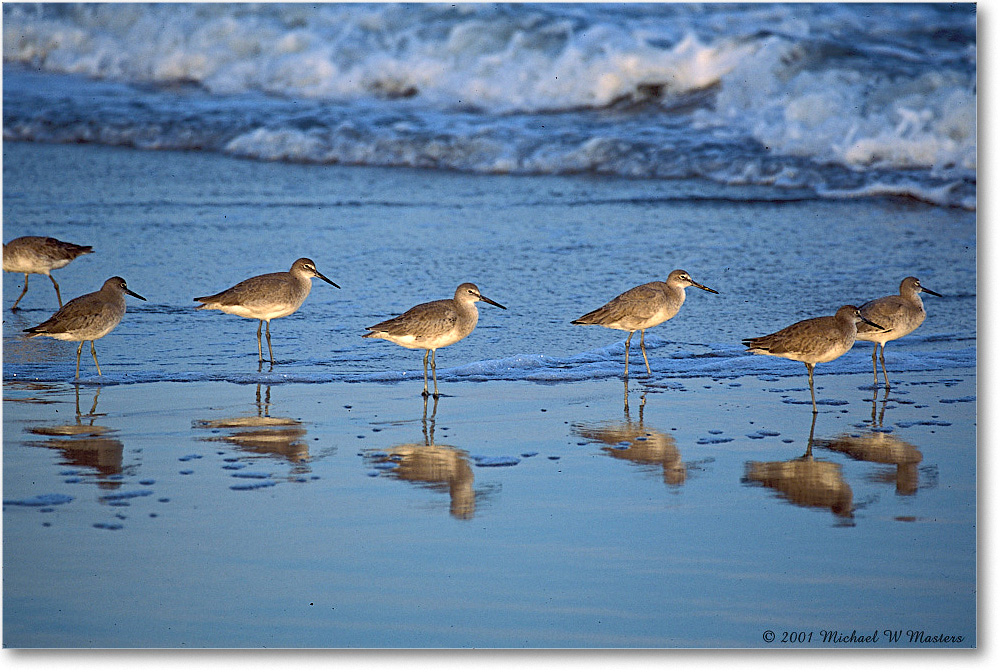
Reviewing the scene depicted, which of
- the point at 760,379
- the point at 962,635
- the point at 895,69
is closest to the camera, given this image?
the point at 962,635

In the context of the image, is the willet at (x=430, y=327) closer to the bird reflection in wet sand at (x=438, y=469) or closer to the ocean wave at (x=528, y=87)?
the bird reflection in wet sand at (x=438, y=469)

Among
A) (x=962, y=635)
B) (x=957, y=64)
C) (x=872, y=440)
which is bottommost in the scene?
(x=962, y=635)

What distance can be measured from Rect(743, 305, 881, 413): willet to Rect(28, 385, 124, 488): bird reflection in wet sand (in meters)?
3.49

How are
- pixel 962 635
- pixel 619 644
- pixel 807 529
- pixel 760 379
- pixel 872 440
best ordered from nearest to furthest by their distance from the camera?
pixel 619 644, pixel 962 635, pixel 807 529, pixel 872 440, pixel 760 379

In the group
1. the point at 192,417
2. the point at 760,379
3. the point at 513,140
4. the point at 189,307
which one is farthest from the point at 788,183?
the point at 192,417

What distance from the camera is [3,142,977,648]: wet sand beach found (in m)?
3.91

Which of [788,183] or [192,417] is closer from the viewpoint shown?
[192,417]

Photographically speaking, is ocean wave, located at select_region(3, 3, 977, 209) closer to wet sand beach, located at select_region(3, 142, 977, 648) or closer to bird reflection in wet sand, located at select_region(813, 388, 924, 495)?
wet sand beach, located at select_region(3, 142, 977, 648)

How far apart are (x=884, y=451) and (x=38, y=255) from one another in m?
6.20

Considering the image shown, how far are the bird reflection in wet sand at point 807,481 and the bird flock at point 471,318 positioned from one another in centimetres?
99

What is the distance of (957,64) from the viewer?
12.0 m

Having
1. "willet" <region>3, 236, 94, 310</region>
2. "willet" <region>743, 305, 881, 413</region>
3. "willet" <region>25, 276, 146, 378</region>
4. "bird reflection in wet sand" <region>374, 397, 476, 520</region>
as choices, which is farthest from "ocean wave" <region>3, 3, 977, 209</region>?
"bird reflection in wet sand" <region>374, 397, 476, 520</region>

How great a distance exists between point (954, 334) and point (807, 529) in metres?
3.61

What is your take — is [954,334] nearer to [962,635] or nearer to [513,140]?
[962,635]
